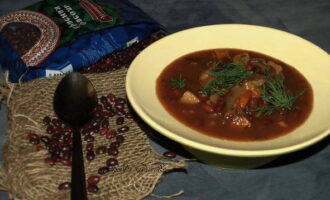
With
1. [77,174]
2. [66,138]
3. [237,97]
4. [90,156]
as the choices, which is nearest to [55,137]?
[66,138]

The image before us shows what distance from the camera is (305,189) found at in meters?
2.66

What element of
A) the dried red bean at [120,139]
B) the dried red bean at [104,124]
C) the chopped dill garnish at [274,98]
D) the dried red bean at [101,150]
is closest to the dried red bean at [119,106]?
the dried red bean at [104,124]

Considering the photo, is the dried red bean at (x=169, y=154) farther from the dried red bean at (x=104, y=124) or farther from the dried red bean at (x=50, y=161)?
the dried red bean at (x=50, y=161)

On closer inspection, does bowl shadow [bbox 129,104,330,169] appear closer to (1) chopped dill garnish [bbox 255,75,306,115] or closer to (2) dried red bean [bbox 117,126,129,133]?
(2) dried red bean [bbox 117,126,129,133]

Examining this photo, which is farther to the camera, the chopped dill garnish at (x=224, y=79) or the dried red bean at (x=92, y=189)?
the chopped dill garnish at (x=224, y=79)

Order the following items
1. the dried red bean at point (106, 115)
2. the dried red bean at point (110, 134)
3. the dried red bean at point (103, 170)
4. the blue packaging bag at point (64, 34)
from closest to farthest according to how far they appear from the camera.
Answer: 1. the dried red bean at point (103, 170)
2. the dried red bean at point (110, 134)
3. the dried red bean at point (106, 115)
4. the blue packaging bag at point (64, 34)

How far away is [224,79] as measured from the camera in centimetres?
286

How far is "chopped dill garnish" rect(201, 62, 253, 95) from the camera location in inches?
111

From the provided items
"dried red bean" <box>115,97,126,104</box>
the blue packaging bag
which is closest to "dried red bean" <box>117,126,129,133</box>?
"dried red bean" <box>115,97,126,104</box>

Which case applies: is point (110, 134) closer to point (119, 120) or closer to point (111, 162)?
point (119, 120)

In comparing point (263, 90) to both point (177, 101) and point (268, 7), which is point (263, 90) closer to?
point (177, 101)

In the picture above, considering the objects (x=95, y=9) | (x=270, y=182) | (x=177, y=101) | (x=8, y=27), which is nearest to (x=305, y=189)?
(x=270, y=182)

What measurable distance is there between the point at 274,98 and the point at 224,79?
32 centimetres

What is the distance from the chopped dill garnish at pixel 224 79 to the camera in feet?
9.27
